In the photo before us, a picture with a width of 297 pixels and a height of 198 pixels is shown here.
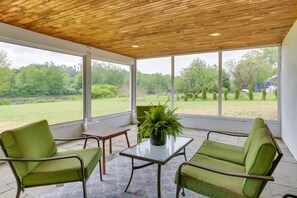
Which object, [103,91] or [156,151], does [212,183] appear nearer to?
[156,151]

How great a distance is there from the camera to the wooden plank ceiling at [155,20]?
2502 millimetres

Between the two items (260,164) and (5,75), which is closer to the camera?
(260,164)

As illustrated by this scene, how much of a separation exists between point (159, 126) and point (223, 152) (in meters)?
0.88

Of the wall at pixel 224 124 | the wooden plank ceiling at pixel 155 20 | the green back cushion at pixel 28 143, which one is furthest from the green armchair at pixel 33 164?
the wall at pixel 224 124

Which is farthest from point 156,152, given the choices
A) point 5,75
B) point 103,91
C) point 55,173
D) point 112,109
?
point 112,109

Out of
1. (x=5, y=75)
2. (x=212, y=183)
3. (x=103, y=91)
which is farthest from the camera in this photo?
(x=103, y=91)

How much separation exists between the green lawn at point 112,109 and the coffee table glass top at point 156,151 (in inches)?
104

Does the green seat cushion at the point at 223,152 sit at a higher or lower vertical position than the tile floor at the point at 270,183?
higher

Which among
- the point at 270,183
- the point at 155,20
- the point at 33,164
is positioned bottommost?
the point at 270,183

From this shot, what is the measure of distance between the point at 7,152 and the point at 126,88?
480cm

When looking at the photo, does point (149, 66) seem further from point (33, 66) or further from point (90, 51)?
point (33, 66)

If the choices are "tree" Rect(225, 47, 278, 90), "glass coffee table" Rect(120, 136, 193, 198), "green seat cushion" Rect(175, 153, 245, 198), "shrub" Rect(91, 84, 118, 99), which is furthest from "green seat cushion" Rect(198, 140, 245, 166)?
"shrub" Rect(91, 84, 118, 99)

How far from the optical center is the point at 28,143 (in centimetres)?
196

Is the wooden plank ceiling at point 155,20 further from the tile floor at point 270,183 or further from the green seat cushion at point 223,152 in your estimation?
the tile floor at point 270,183
